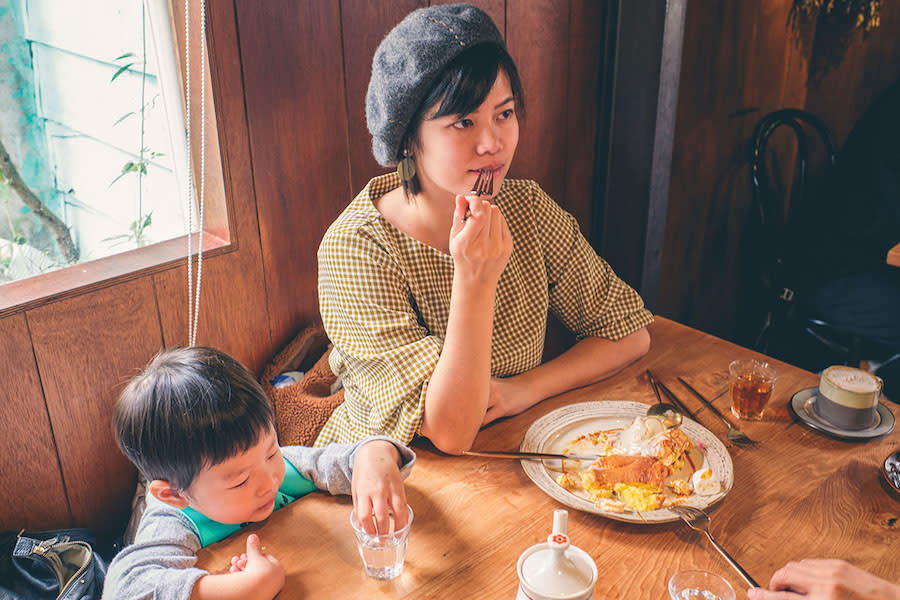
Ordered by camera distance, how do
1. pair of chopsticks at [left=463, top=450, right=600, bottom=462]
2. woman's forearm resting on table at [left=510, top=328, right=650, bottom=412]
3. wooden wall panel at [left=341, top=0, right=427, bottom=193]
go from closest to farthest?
pair of chopsticks at [left=463, top=450, right=600, bottom=462]
woman's forearm resting on table at [left=510, top=328, right=650, bottom=412]
wooden wall panel at [left=341, top=0, right=427, bottom=193]

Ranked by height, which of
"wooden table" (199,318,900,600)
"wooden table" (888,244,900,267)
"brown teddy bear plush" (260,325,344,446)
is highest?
"wooden table" (888,244,900,267)

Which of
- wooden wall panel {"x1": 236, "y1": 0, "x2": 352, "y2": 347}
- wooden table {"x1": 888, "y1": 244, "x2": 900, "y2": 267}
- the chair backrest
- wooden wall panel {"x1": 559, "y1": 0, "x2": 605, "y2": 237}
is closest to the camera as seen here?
wooden wall panel {"x1": 236, "y1": 0, "x2": 352, "y2": 347}

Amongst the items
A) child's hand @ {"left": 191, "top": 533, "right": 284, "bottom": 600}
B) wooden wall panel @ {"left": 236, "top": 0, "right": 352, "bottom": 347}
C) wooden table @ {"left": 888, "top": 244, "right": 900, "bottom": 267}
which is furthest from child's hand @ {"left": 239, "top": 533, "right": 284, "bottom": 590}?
wooden table @ {"left": 888, "top": 244, "right": 900, "bottom": 267}

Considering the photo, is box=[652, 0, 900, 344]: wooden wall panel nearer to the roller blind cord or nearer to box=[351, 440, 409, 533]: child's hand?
the roller blind cord

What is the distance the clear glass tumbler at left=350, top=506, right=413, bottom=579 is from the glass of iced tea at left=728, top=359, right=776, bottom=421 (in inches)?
28.5

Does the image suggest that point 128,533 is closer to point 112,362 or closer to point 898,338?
point 112,362

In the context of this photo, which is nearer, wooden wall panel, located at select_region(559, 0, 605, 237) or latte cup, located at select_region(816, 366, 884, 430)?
latte cup, located at select_region(816, 366, 884, 430)

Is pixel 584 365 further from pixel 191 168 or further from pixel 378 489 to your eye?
pixel 191 168

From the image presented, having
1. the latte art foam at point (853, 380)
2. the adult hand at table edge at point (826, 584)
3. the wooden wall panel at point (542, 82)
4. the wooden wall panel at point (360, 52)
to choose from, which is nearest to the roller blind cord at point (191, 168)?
the wooden wall panel at point (360, 52)

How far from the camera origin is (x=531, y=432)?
4.27 ft

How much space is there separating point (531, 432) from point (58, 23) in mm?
1297

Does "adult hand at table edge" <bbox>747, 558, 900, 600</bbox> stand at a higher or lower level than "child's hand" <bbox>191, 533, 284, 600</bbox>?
higher

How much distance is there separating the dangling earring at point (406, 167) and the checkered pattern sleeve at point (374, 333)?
141mm

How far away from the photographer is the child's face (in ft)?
3.45
